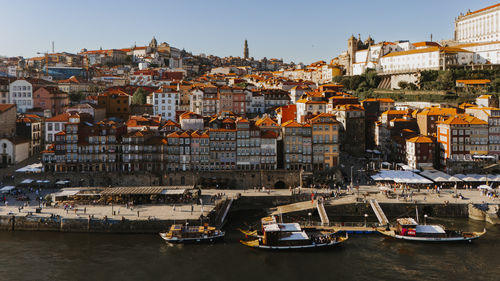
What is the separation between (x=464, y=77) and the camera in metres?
90.9

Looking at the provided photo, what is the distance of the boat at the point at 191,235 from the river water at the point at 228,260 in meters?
0.70

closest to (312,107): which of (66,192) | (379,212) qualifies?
(379,212)

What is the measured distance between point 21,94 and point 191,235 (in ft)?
188

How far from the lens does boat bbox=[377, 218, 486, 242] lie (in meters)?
41.0

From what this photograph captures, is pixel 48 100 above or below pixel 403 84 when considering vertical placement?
below

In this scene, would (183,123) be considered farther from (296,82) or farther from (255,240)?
(296,82)

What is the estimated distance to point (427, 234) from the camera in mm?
41281

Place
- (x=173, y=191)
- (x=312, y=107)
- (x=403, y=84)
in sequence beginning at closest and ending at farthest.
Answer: (x=173, y=191), (x=312, y=107), (x=403, y=84)

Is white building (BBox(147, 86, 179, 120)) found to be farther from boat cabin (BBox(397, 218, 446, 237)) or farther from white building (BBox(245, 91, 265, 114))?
boat cabin (BBox(397, 218, 446, 237))

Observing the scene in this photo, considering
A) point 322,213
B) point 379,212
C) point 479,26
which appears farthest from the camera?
point 479,26

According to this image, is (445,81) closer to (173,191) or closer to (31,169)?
(173,191)

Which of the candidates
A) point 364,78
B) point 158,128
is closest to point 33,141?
point 158,128

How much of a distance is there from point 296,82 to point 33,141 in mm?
60389

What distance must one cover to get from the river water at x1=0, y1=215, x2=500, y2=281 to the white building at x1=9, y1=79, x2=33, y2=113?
46.7m
